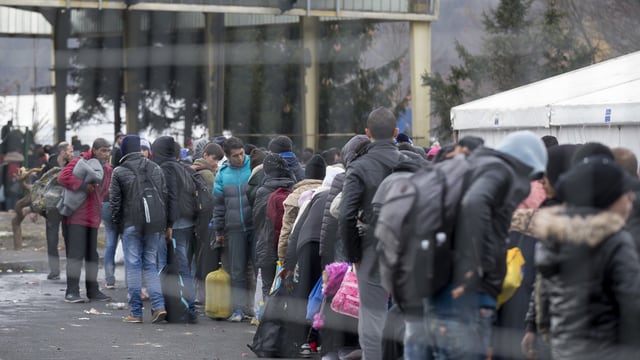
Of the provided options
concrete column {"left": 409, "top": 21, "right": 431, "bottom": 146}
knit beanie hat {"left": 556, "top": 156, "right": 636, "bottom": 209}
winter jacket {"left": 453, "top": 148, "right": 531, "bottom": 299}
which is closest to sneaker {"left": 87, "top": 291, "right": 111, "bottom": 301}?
winter jacket {"left": 453, "top": 148, "right": 531, "bottom": 299}

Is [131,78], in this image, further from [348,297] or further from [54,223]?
[348,297]

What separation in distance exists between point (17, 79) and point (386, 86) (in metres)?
7.40

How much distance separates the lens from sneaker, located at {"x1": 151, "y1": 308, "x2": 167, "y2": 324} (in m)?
9.78

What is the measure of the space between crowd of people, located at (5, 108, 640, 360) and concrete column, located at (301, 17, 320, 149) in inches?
366

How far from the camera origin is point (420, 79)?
964 inches

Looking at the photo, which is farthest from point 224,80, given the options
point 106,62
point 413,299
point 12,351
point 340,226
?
point 413,299

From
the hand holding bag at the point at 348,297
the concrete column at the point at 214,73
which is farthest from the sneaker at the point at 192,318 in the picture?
the concrete column at the point at 214,73

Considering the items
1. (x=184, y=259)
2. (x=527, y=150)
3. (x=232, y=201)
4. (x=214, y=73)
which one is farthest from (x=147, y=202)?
(x=214, y=73)

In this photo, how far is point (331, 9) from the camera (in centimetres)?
2195

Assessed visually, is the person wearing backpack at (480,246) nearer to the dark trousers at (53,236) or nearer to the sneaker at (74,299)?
the sneaker at (74,299)

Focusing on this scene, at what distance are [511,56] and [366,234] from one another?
44.0ft

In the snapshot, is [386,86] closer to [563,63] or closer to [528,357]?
[563,63]

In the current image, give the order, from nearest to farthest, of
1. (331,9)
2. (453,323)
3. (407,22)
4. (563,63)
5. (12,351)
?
(453,323) < (12,351) < (563,63) < (331,9) < (407,22)

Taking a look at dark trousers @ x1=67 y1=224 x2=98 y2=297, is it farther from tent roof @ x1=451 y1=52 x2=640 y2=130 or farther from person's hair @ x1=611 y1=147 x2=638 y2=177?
person's hair @ x1=611 y1=147 x2=638 y2=177
